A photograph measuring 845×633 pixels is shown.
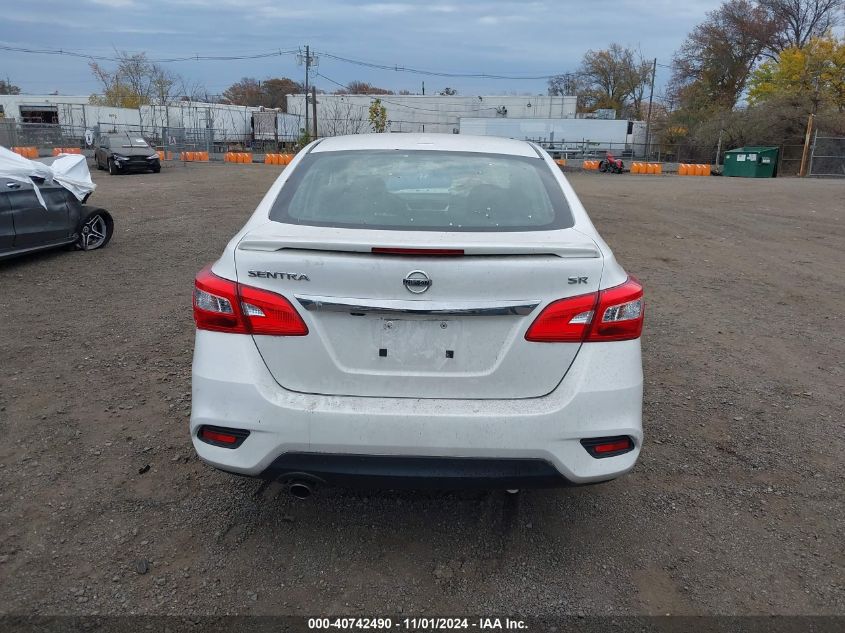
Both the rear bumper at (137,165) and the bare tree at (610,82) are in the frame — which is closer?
the rear bumper at (137,165)

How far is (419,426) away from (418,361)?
0.25 m

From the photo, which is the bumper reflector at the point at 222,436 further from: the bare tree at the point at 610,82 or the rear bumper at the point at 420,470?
the bare tree at the point at 610,82

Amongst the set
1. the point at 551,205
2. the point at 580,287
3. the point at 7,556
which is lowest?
the point at 7,556

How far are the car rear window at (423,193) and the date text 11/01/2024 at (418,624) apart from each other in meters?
1.55

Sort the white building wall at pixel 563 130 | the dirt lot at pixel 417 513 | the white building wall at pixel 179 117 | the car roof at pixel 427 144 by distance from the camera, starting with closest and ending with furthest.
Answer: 1. the dirt lot at pixel 417 513
2. the car roof at pixel 427 144
3. the white building wall at pixel 179 117
4. the white building wall at pixel 563 130

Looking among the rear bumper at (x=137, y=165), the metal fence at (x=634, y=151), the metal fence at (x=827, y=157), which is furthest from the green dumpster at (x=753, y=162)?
the rear bumper at (x=137, y=165)

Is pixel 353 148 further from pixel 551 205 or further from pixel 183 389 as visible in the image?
pixel 183 389

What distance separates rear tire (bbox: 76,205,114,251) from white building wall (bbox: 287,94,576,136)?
61.0 meters

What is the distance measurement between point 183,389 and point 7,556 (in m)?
1.88

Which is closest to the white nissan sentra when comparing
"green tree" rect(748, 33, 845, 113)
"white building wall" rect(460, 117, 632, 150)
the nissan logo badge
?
the nissan logo badge

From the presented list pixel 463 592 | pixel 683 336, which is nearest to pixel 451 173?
pixel 463 592

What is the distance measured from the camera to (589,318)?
2.56 metres

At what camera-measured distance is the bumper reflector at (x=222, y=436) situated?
2602 millimetres

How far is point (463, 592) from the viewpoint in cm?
269
